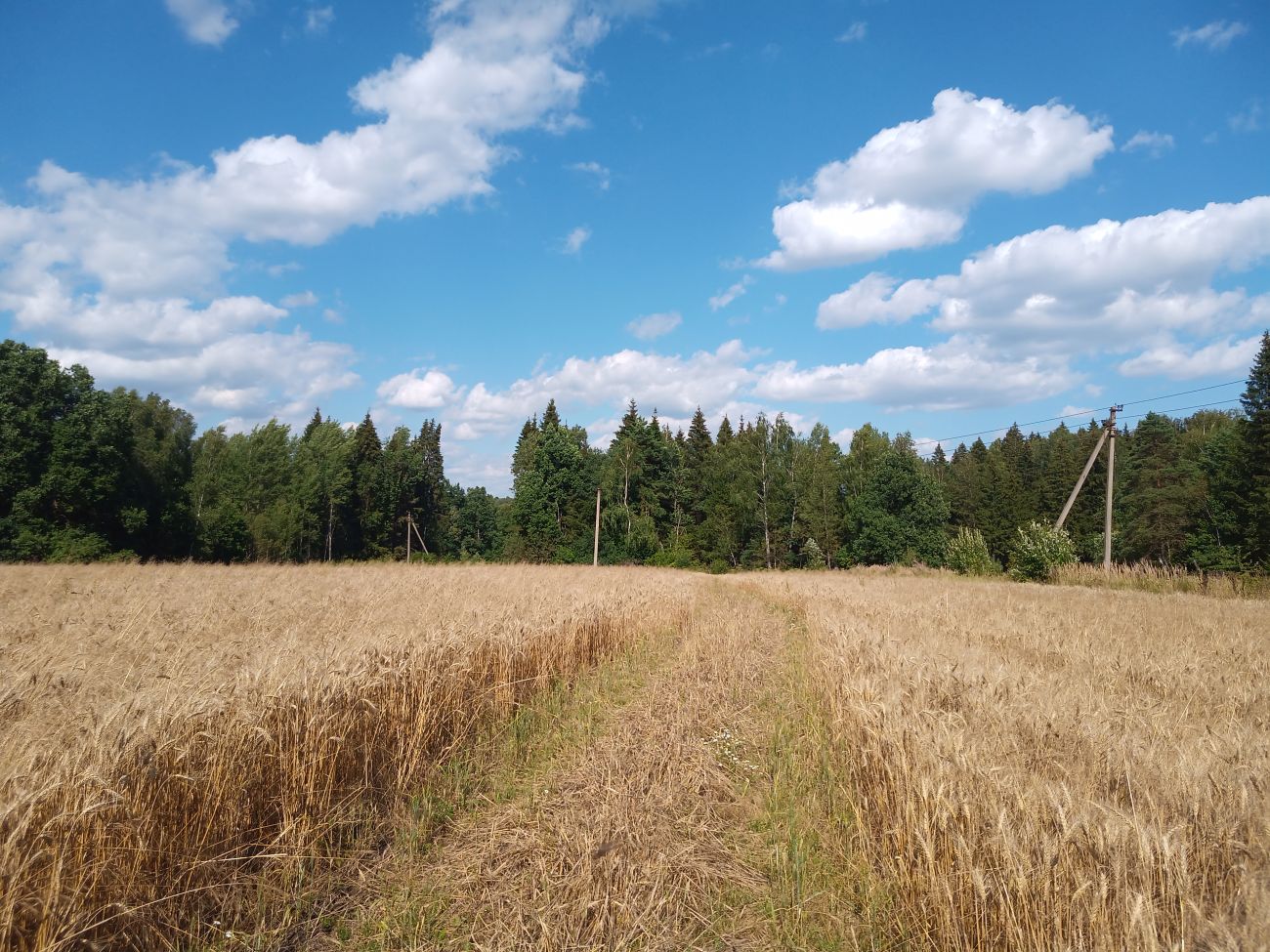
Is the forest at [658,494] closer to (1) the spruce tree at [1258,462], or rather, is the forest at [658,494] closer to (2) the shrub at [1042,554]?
(1) the spruce tree at [1258,462]

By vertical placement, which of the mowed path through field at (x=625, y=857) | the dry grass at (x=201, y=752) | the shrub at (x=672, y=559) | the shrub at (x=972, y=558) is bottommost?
the shrub at (x=672, y=559)

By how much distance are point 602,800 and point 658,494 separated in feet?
175

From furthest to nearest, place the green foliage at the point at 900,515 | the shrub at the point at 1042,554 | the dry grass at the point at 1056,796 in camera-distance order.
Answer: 1. the green foliage at the point at 900,515
2. the shrub at the point at 1042,554
3. the dry grass at the point at 1056,796

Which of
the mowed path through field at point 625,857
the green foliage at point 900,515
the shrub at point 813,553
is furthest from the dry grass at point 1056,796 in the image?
the shrub at point 813,553

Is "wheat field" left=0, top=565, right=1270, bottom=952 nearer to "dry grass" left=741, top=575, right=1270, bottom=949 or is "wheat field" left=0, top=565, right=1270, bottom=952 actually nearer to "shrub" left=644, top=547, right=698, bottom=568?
"dry grass" left=741, top=575, right=1270, bottom=949

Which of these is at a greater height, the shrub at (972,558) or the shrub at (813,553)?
the shrub at (972,558)

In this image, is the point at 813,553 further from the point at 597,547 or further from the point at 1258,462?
the point at 1258,462

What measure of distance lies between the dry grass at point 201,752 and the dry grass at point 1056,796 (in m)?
3.65

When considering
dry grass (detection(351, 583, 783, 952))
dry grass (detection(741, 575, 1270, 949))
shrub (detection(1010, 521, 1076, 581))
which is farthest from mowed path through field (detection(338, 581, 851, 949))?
shrub (detection(1010, 521, 1076, 581))

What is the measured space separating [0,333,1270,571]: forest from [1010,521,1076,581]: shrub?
2066 centimetres

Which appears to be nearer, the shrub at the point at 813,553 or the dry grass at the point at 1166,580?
the dry grass at the point at 1166,580

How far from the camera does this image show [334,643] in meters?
A: 6.04

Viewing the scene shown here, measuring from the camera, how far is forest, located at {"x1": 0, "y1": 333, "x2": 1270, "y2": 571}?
123 ft

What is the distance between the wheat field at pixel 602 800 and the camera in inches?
104
